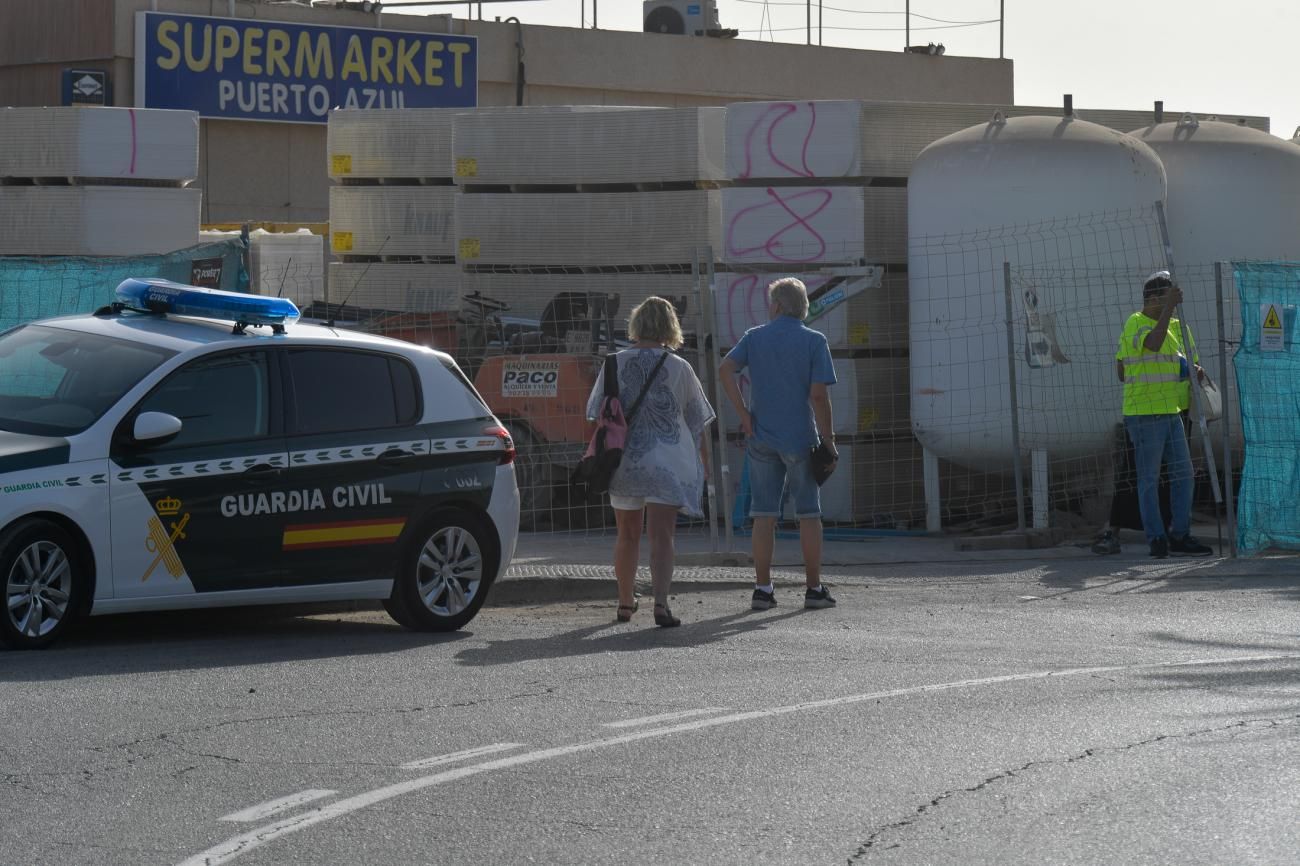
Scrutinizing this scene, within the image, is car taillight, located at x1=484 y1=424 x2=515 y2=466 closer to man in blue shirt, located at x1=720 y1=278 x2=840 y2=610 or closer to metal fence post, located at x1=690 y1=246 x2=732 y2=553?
man in blue shirt, located at x1=720 y1=278 x2=840 y2=610

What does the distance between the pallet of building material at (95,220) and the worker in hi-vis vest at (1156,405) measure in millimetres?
8577

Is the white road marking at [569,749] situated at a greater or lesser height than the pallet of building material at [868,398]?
lesser

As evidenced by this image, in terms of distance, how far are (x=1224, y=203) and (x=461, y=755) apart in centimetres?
1028

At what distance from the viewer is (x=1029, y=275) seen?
548 inches

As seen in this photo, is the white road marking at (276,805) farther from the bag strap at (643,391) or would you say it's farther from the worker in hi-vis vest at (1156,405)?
the worker in hi-vis vest at (1156,405)

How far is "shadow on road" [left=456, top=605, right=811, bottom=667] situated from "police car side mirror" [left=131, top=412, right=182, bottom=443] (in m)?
1.67

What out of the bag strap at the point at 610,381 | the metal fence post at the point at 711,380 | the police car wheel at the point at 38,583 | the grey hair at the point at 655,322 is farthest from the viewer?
the metal fence post at the point at 711,380

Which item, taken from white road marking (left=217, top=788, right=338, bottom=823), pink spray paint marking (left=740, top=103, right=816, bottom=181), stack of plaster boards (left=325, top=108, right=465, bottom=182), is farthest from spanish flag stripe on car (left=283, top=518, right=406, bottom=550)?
stack of plaster boards (left=325, top=108, right=465, bottom=182)

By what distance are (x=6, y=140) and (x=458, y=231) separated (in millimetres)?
4314

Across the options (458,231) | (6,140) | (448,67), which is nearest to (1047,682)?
(458,231)

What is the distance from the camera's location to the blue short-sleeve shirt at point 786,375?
10.3 m

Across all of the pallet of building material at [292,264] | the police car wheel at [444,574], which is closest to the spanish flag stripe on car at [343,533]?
the police car wheel at [444,574]

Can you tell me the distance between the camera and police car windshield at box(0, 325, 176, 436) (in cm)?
853

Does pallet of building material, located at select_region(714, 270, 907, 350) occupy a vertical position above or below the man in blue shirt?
above
